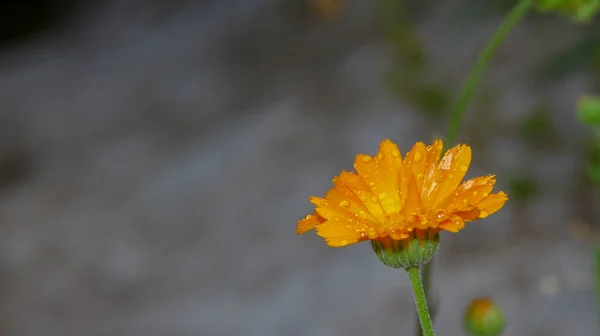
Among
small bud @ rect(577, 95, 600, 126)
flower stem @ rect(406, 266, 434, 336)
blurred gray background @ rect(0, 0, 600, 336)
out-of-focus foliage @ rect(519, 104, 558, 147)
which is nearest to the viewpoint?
flower stem @ rect(406, 266, 434, 336)

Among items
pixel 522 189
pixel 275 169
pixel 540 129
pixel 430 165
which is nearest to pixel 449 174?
pixel 430 165

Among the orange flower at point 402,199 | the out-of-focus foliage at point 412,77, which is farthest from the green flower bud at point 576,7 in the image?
the out-of-focus foliage at point 412,77

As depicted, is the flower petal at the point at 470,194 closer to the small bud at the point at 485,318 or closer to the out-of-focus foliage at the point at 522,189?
the small bud at the point at 485,318

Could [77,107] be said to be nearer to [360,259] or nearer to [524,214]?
[360,259]

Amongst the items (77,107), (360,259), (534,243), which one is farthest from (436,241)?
(77,107)

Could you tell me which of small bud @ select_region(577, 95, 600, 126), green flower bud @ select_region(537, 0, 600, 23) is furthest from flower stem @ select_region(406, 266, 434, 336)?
small bud @ select_region(577, 95, 600, 126)

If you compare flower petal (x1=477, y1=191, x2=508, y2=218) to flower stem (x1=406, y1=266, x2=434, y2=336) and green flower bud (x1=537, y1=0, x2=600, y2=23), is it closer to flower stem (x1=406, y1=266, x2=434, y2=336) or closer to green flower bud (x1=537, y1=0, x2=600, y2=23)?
flower stem (x1=406, y1=266, x2=434, y2=336)
